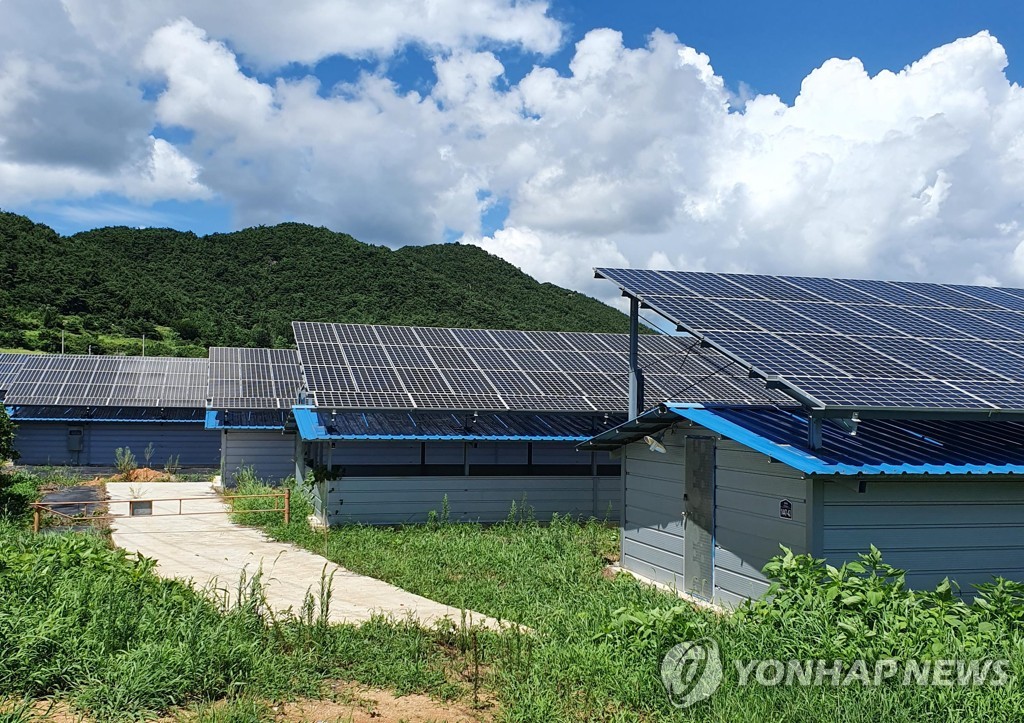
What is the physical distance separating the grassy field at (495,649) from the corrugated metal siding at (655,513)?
112 inches

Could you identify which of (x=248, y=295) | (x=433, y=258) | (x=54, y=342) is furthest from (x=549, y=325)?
(x=54, y=342)

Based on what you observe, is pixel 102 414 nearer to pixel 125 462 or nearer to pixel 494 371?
pixel 125 462

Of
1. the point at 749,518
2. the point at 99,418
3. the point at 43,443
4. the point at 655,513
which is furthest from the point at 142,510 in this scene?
the point at 749,518

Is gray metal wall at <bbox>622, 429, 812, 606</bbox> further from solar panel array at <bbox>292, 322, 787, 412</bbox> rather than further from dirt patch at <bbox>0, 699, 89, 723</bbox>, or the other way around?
dirt patch at <bbox>0, 699, 89, 723</bbox>

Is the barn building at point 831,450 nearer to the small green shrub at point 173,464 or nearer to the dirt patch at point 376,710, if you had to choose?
the dirt patch at point 376,710

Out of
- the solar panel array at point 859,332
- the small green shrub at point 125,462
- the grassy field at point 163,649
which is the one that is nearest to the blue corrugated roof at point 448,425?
the solar panel array at point 859,332

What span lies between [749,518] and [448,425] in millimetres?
10352

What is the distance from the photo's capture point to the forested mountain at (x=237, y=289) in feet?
248

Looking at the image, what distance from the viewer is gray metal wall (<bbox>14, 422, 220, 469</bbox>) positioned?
1437 inches

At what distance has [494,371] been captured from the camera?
23.2 metres

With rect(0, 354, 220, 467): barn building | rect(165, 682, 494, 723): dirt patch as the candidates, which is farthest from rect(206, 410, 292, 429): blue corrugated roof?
rect(165, 682, 494, 723): dirt patch

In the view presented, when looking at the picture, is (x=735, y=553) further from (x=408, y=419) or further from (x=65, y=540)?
(x=408, y=419)

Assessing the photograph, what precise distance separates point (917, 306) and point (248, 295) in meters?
86.8

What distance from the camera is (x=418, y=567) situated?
48.1 ft
